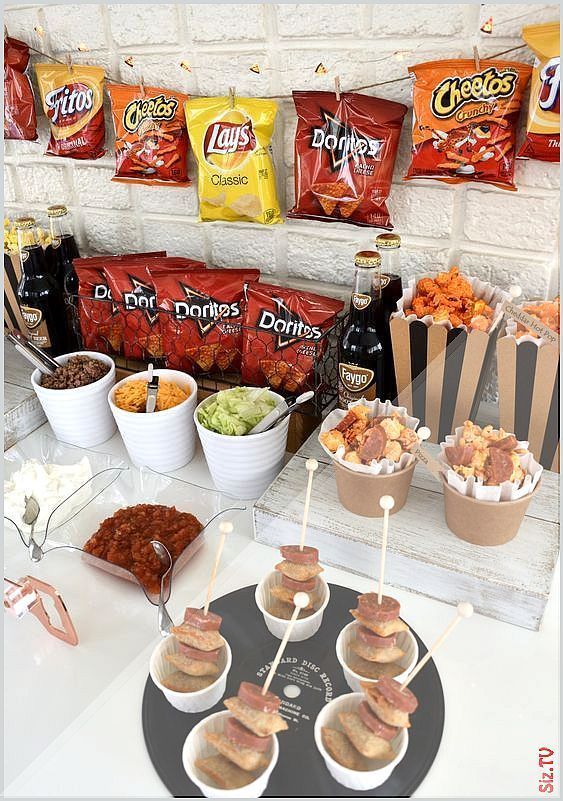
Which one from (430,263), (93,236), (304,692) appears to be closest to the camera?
(304,692)

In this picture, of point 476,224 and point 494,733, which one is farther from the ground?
point 476,224

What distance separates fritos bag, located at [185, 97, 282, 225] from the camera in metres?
1.37

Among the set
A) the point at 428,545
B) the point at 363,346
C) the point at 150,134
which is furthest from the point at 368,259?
the point at 150,134

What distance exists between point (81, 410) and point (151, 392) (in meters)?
0.20

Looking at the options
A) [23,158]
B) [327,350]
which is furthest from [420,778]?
[23,158]

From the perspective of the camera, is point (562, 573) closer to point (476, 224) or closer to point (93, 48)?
point (476, 224)

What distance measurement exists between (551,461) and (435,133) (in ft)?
2.08

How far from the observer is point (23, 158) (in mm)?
1831

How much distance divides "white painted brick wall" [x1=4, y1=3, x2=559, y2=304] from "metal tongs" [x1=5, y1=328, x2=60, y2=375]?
1.31ft

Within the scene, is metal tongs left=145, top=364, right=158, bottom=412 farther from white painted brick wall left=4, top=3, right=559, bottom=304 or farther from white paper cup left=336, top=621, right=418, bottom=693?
white paper cup left=336, top=621, right=418, bottom=693

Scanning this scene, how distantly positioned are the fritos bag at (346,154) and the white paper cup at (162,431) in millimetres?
472

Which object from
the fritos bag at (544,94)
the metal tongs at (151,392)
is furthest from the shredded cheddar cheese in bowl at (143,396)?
the fritos bag at (544,94)

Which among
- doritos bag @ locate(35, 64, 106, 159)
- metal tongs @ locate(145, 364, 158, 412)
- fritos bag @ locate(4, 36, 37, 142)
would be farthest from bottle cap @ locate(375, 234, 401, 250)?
fritos bag @ locate(4, 36, 37, 142)

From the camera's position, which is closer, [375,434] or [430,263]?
[375,434]
